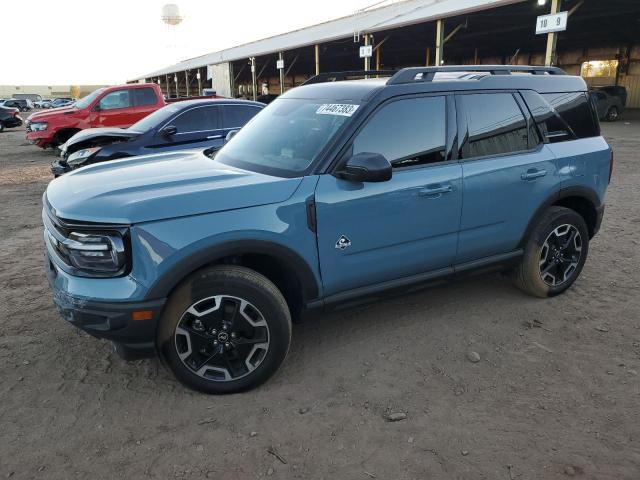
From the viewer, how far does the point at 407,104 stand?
3316 millimetres

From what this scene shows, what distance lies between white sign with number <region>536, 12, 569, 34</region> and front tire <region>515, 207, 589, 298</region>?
11872mm

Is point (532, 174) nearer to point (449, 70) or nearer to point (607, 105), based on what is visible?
point (449, 70)

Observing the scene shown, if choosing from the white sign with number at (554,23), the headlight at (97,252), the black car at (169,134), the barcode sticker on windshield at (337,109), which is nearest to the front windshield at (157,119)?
the black car at (169,134)

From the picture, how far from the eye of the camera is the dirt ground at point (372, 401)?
240 centimetres

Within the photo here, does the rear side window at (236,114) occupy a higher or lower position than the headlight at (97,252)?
higher

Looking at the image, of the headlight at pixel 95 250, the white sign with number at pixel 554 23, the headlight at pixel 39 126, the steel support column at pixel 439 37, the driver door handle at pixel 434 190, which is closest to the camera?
the headlight at pixel 95 250

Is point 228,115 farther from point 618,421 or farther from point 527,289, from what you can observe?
point 618,421

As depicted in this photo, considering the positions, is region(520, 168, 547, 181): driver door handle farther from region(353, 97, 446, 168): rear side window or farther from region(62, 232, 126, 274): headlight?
region(62, 232, 126, 274): headlight

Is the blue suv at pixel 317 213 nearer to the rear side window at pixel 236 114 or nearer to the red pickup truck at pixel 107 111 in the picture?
the rear side window at pixel 236 114

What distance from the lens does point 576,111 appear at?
418cm

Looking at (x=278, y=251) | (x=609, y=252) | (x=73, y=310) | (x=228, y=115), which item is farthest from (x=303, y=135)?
(x=228, y=115)

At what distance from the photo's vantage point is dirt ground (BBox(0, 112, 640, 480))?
2.40 m

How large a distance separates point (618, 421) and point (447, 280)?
1.35m

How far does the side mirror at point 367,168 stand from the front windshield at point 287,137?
0.28 metres
